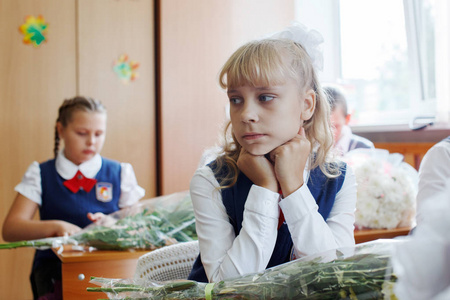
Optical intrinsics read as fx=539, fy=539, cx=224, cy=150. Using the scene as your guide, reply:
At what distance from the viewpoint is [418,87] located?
3975mm

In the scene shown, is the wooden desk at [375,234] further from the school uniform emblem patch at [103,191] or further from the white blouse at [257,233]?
the school uniform emblem patch at [103,191]

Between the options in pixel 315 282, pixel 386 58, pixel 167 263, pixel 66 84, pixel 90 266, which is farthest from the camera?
pixel 386 58

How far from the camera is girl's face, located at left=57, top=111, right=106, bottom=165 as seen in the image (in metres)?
2.82

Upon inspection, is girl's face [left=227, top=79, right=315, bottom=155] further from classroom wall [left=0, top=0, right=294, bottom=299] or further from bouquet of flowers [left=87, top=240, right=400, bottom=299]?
classroom wall [left=0, top=0, right=294, bottom=299]

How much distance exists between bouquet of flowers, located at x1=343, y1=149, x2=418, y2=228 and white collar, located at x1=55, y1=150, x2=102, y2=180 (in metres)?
1.37

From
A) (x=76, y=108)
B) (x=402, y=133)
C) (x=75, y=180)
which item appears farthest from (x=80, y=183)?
(x=402, y=133)

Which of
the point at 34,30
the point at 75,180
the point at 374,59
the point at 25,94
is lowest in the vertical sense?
the point at 75,180

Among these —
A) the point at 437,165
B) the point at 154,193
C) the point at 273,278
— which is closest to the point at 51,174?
the point at 154,193

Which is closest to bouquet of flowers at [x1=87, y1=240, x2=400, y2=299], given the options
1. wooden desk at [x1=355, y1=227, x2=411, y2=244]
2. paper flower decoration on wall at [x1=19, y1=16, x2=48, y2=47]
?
wooden desk at [x1=355, y1=227, x2=411, y2=244]

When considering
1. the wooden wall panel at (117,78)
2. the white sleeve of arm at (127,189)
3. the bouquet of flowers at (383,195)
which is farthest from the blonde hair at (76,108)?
the bouquet of flowers at (383,195)

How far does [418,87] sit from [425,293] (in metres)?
3.77

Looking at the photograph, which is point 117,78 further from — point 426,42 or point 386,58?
point 426,42

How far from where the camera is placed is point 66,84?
12.4ft

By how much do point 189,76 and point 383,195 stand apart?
89.8 inches
